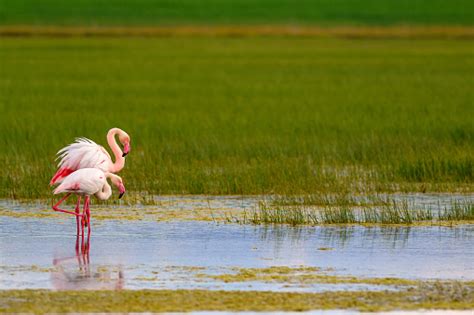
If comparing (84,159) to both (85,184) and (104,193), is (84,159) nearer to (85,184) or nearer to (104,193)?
(104,193)

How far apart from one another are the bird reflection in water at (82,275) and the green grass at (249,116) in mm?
4570

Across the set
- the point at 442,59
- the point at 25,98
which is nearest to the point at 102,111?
the point at 25,98

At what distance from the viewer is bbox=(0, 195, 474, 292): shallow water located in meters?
10.1

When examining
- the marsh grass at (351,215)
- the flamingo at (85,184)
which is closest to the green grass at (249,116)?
the marsh grass at (351,215)

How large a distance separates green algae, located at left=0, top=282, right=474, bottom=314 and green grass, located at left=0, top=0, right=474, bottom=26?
3098 inches

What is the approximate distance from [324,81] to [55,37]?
33.8 metres

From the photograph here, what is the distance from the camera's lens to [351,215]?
1342cm

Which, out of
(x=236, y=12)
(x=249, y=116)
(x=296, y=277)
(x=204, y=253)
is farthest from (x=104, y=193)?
(x=236, y=12)

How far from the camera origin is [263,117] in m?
27.7

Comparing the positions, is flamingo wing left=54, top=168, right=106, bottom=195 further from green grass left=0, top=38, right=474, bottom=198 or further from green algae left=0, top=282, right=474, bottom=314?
green grass left=0, top=38, right=474, bottom=198

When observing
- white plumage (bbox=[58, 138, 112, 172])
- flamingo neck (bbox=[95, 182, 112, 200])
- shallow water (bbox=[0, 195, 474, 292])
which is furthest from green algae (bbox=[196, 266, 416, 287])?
white plumage (bbox=[58, 138, 112, 172])

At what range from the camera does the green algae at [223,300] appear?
899cm

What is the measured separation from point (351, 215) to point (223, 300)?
4393 millimetres

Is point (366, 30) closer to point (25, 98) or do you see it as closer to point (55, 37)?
point (55, 37)
